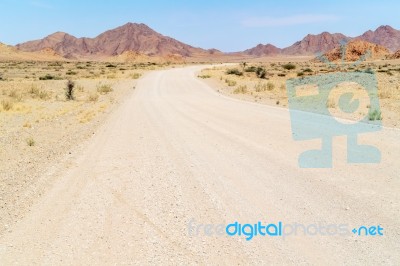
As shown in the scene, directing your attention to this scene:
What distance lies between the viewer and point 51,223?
214 inches

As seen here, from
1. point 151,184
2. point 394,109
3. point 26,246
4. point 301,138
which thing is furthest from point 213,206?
point 394,109

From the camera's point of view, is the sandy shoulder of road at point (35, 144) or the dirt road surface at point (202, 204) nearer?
the dirt road surface at point (202, 204)

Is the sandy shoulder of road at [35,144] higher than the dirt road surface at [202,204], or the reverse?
the dirt road surface at [202,204]

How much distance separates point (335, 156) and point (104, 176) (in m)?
4.88

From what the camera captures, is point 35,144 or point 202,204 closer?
point 202,204

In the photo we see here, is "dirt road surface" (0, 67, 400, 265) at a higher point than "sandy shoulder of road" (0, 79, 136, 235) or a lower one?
higher

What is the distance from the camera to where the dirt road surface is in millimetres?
4570

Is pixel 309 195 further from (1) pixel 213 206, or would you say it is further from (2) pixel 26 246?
(2) pixel 26 246

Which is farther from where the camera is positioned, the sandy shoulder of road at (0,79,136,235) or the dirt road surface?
the sandy shoulder of road at (0,79,136,235)

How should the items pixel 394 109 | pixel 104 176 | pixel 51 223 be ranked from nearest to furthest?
pixel 51 223, pixel 104 176, pixel 394 109

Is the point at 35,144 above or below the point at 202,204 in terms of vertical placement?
below

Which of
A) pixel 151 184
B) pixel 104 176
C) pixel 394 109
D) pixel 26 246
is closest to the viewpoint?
pixel 26 246

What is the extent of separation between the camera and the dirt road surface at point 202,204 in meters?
4.57

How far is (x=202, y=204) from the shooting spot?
19.6ft
